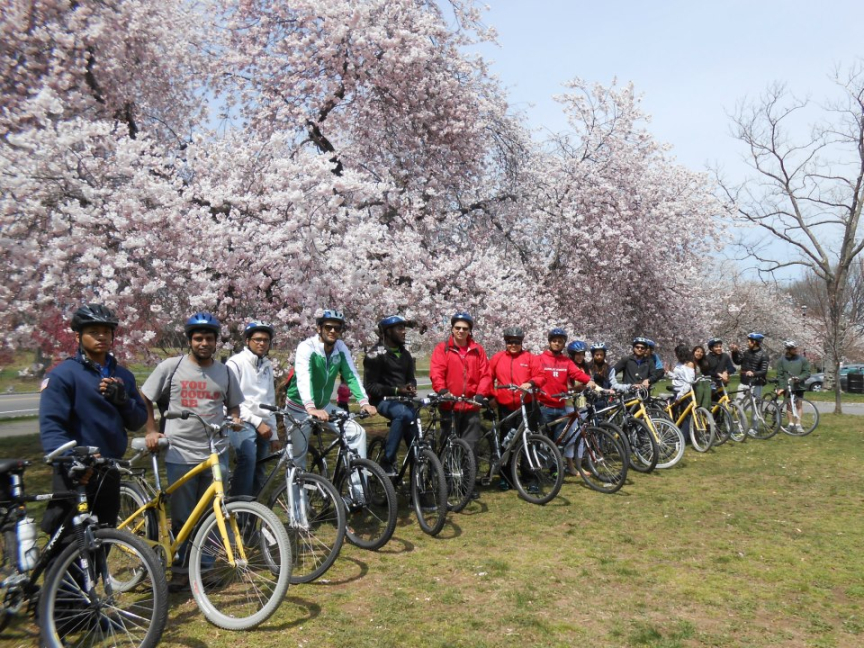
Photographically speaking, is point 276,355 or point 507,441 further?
point 276,355

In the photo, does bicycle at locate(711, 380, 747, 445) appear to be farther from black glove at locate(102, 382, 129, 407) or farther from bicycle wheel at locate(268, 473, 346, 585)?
black glove at locate(102, 382, 129, 407)

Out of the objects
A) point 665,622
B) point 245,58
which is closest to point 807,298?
point 245,58

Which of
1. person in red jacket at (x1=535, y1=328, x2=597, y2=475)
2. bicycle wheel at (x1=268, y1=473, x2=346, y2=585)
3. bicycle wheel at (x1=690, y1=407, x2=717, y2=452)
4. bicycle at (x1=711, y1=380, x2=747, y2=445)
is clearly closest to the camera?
bicycle wheel at (x1=268, y1=473, x2=346, y2=585)

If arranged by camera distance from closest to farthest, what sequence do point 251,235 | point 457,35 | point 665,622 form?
point 665,622 → point 251,235 → point 457,35

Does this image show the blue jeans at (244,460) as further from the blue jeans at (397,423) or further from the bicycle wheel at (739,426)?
the bicycle wheel at (739,426)

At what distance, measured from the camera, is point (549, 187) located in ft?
46.2

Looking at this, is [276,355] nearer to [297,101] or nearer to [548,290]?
[297,101]

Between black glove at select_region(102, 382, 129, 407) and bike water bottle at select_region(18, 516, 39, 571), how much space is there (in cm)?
79

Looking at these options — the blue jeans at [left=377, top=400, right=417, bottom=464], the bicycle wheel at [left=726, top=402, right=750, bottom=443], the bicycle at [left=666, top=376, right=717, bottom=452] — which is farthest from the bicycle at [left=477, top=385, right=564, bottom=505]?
the bicycle wheel at [left=726, top=402, right=750, bottom=443]

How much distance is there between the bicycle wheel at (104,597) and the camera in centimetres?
324

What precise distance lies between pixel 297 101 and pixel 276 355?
4.91 m

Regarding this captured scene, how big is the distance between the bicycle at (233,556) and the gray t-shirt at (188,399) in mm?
218

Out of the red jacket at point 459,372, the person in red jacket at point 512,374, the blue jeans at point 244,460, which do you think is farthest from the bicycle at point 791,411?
the blue jeans at point 244,460

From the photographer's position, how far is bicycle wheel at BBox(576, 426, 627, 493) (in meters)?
7.68
